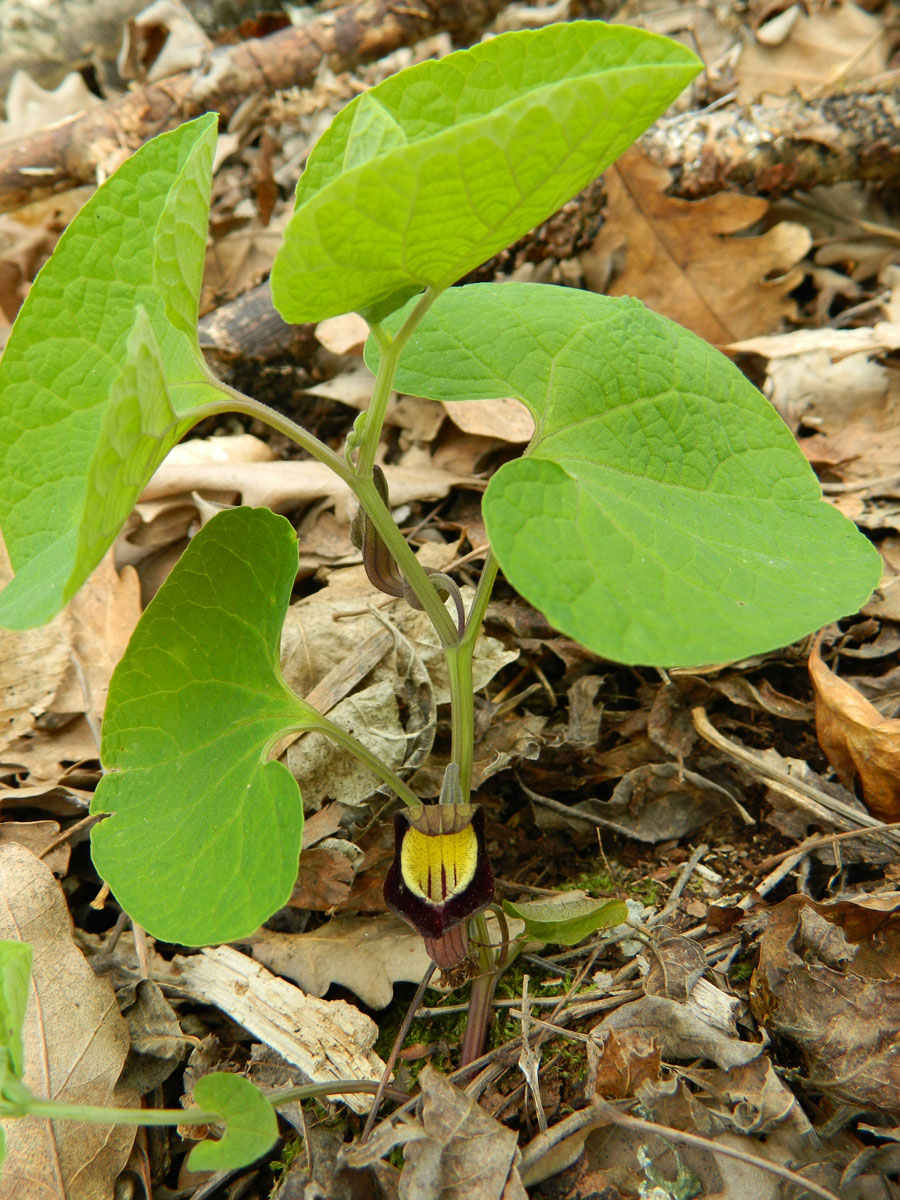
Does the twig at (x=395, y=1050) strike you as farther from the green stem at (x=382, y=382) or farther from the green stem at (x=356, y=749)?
the green stem at (x=382, y=382)

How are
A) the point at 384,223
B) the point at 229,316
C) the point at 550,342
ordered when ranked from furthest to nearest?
the point at 229,316 → the point at 550,342 → the point at 384,223

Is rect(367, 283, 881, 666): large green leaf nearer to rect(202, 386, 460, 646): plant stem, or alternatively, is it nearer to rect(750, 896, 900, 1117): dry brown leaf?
rect(202, 386, 460, 646): plant stem

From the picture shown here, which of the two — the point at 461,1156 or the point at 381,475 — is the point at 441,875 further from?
the point at 381,475

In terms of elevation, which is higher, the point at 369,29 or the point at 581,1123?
the point at 369,29

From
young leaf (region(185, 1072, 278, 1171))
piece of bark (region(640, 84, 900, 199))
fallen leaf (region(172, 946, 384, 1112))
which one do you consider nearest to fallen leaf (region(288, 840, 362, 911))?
fallen leaf (region(172, 946, 384, 1112))

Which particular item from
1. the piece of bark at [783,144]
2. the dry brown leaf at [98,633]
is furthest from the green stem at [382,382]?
the piece of bark at [783,144]

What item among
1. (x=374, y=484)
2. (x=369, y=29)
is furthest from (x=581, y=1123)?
(x=369, y=29)

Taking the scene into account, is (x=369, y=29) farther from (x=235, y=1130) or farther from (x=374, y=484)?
(x=235, y=1130)

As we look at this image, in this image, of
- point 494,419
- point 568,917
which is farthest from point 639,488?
point 494,419
